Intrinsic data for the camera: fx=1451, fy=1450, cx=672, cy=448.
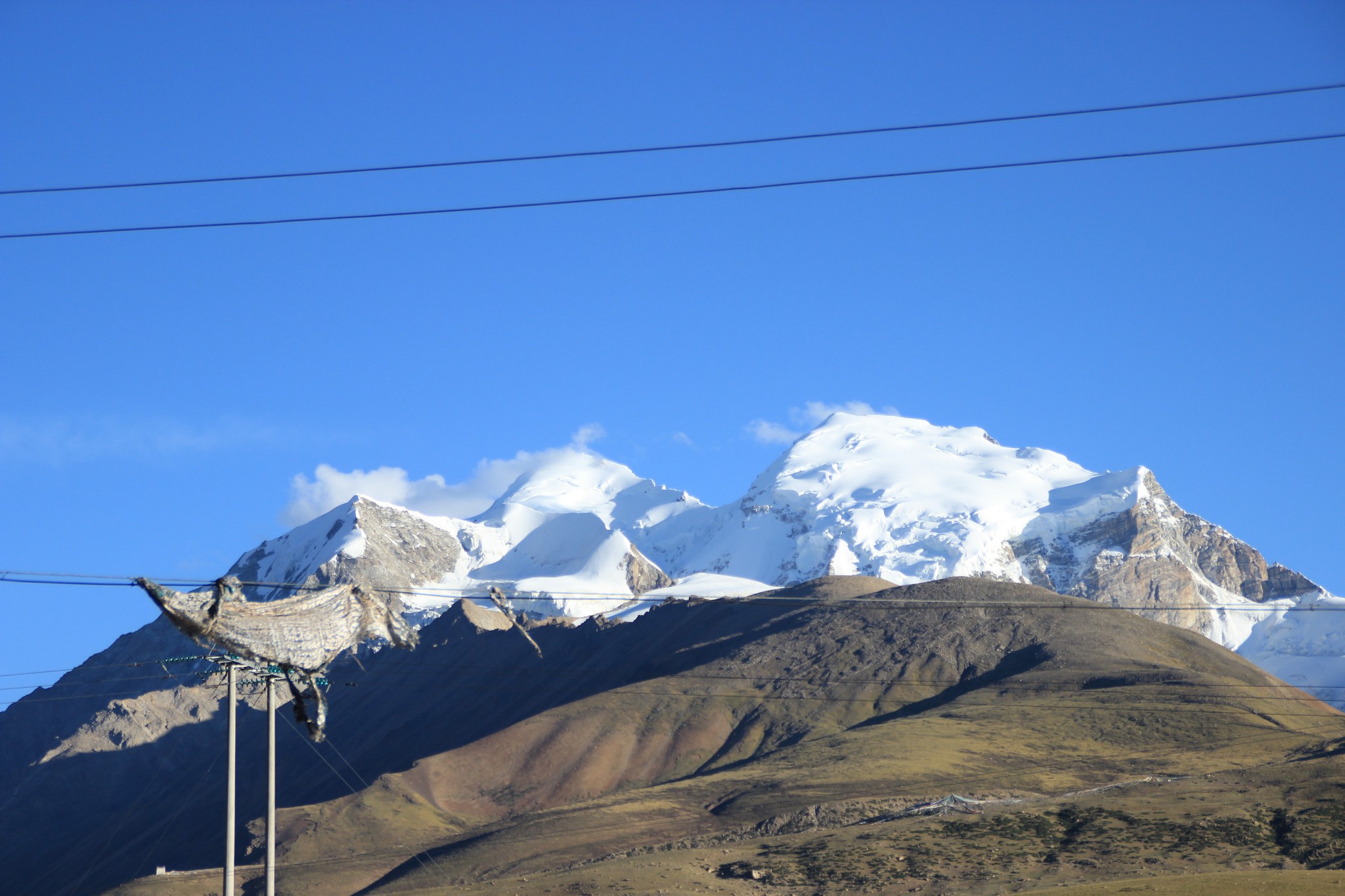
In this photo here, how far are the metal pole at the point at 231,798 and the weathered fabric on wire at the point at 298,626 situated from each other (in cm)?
96

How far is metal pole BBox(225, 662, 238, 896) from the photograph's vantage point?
37.1m

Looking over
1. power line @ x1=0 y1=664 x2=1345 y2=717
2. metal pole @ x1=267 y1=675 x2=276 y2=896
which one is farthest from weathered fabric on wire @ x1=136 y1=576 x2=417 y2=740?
power line @ x1=0 y1=664 x2=1345 y2=717

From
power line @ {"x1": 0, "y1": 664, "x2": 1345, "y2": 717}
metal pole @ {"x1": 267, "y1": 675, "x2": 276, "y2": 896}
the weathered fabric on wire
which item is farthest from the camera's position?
power line @ {"x1": 0, "y1": 664, "x2": 1345, "y2": 717}

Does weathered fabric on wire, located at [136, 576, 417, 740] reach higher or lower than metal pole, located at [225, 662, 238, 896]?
higher

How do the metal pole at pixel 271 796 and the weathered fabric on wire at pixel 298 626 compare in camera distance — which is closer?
the weathered fabric on wire at pixel 298 626

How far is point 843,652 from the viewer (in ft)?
580

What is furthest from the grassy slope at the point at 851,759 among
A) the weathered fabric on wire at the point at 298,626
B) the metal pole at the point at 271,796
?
the weathered fabric on wire at the point at 298,626

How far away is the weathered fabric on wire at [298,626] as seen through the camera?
36750mm

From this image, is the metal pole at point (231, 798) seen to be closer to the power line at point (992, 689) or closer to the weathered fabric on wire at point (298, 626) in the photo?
the weathered fabric on wire at point (298, 626)

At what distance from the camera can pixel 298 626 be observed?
3925 centimetres

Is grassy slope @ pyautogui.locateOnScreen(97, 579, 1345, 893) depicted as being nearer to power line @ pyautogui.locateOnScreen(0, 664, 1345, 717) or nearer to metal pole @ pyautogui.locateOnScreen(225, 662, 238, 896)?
power line @ pyautogui.locateOnScreen(0, 664, 1345, 717)

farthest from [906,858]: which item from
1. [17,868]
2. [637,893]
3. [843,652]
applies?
[17,868]

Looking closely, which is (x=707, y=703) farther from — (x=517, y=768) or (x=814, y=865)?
(x=814, y=865)

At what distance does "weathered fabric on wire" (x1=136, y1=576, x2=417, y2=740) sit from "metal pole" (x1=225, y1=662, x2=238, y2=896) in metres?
0.96
